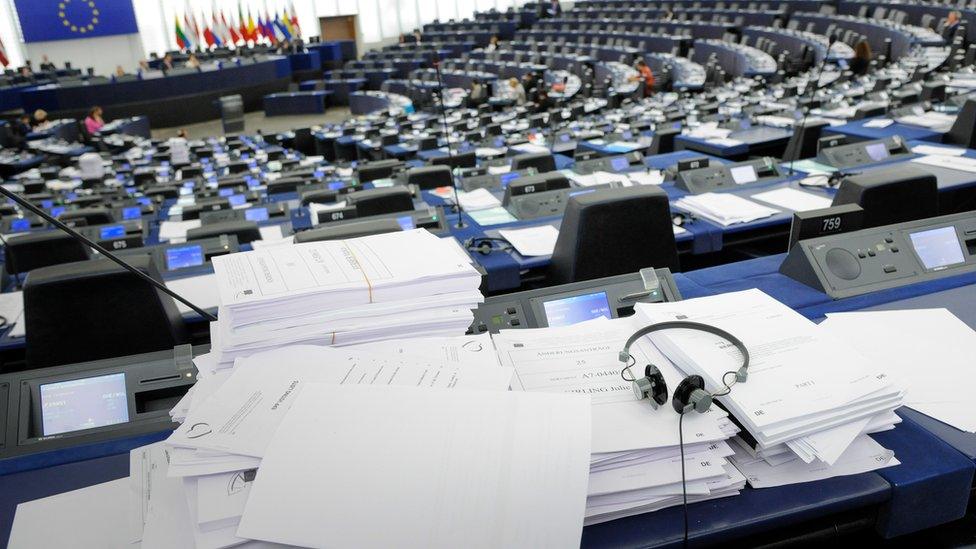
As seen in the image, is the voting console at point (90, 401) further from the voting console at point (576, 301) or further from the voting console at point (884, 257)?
the voting console at point (884, 257)

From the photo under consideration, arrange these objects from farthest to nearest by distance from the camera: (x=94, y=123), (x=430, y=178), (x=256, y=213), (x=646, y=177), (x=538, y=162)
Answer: (x=94, y=123), (x=538, y=162), (x=430, y=178), (x=256, y=213), (x=646, y=177)

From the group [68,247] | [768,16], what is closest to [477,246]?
[68,247]

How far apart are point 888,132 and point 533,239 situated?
3.67m

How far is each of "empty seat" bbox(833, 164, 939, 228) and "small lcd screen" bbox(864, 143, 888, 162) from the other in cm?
176

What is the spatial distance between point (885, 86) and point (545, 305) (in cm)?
823

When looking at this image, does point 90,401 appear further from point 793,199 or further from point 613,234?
point 793,199

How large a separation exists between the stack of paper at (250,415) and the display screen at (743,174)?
2912 mm

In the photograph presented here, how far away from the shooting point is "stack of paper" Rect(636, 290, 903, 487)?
2.84 ft

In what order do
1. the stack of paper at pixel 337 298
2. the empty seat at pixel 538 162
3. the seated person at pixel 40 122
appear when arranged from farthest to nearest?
the seated person at pixel 40 122 < the empty seat at pixel 538 162 < the stack of paper at pixel 337 298

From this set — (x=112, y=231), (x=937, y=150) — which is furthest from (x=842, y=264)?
(x=112, y=231)

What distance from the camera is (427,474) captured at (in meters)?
0.75

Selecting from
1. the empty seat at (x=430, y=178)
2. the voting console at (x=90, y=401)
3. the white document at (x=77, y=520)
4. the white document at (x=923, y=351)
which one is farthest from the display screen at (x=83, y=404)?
the empty seat at (x=430, y=178)

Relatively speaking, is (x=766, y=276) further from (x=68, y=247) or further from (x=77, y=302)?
(x=68, y=247)

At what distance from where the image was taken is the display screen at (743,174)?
3548mm
